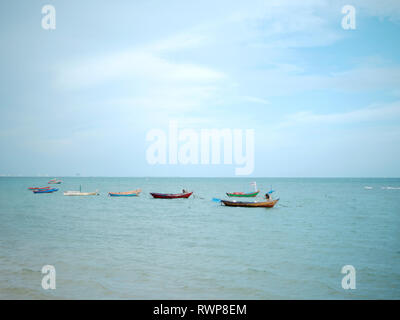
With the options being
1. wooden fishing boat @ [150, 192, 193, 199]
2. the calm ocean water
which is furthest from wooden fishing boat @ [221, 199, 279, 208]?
wooden fishing boat @ [150, 192, 193, 199]

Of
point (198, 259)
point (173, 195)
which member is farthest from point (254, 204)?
point (198, 259)

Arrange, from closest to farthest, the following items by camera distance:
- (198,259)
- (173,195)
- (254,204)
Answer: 1. (198,259)
2. (254,204)
3. (173,195)

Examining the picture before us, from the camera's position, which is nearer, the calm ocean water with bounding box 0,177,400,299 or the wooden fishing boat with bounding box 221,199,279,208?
the calm ocean water with bounding box 0,177,400,299

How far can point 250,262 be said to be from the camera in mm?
13828

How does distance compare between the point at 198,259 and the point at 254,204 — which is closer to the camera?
the point at 198,259

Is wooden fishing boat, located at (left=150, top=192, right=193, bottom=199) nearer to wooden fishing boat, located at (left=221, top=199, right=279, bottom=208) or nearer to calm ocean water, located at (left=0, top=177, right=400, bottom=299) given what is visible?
wooden fishing boat, located at (left=221, top=199, right=279, bottom=208)

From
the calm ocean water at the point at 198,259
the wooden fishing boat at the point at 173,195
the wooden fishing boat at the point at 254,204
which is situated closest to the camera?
the calm ocean water at the point at 198,259

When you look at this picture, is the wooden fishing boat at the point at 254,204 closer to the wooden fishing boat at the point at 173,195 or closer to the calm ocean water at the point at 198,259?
the calm ocean water at the point at 198,259

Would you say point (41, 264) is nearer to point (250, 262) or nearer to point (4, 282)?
point (4, 282)

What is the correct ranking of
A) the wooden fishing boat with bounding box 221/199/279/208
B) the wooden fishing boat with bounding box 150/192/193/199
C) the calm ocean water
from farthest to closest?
the wooden fishing boat with bounding box 150/192/193/199, the wooden fishing boat with bounding box 221/199/279/208, the calm ocean water

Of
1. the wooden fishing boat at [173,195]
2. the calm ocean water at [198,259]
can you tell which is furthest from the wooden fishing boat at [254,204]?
the wooden fishing boat at [173,195]

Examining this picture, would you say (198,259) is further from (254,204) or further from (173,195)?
(173,195)

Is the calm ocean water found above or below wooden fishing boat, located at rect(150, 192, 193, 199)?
above

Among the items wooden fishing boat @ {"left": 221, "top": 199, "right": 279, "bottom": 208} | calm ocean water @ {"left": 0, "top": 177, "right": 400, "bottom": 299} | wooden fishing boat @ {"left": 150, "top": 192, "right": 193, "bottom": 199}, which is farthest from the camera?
wooden fishing boat @ {"left": 150, "top": 192, "right": 193, "bottom": 199}
